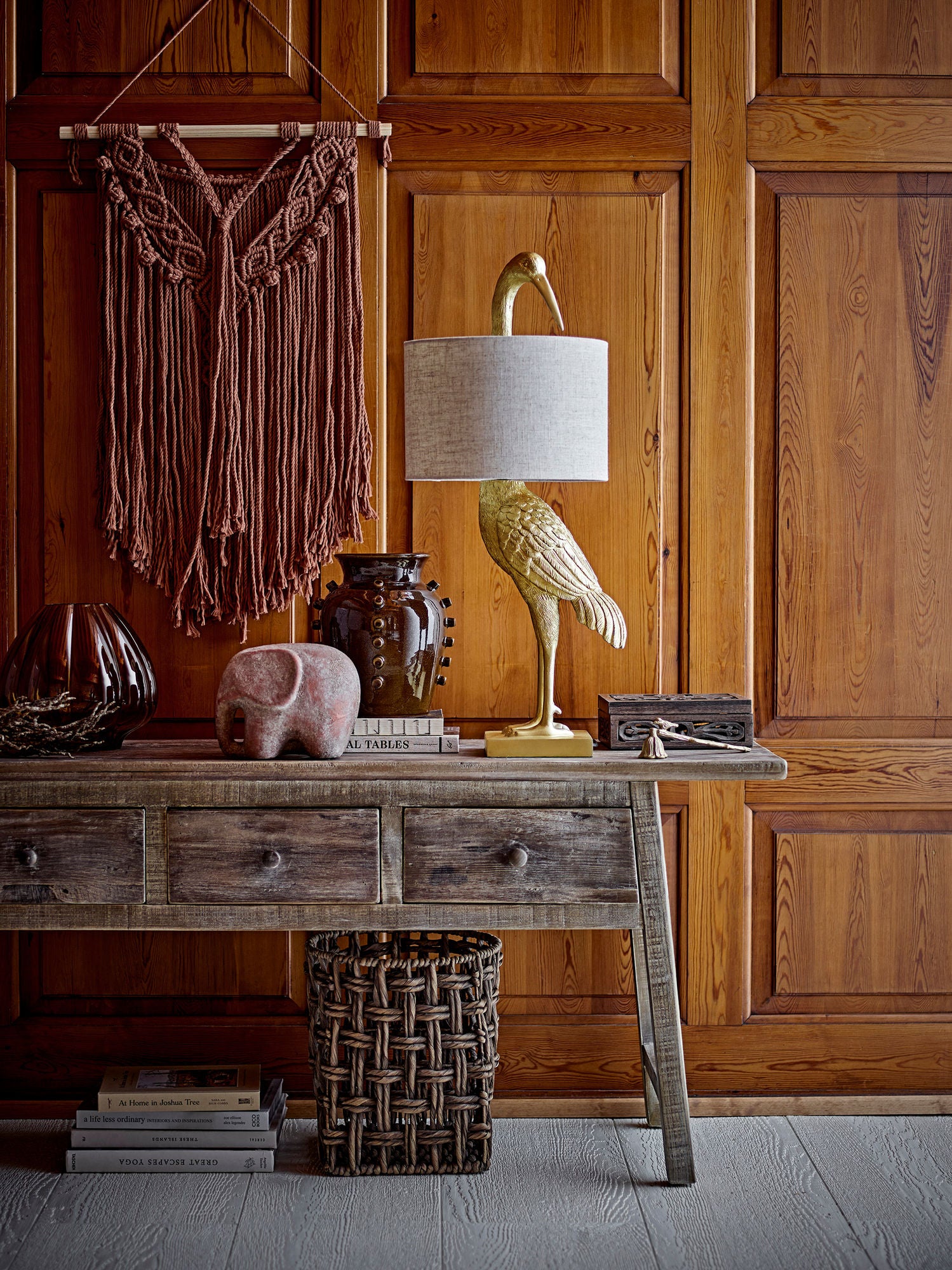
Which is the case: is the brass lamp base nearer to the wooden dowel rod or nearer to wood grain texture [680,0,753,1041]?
wood grain texture [680,0,753,1041]

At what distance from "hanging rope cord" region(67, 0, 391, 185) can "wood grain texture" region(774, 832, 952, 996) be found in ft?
5.35

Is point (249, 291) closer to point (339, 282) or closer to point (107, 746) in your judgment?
point (339, 282)

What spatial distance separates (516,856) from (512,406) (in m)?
0.75

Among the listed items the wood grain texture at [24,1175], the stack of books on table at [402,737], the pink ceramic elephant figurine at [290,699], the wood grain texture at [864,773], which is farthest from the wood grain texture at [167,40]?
the wood grain texture at [24,1175]

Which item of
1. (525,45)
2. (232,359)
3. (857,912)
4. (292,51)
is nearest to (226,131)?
(292,51)

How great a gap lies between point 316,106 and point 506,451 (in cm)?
92

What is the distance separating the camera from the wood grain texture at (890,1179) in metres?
1.99

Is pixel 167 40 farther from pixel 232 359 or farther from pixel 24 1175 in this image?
pixel 24 1175

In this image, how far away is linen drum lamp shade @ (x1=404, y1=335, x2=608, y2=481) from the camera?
2041 millimetres

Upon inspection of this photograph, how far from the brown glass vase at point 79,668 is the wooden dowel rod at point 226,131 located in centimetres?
95

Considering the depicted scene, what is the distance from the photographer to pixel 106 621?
2.21 meters

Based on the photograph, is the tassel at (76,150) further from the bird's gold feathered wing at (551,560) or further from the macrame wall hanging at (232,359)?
the bird's gold feathered wing at (551,560)

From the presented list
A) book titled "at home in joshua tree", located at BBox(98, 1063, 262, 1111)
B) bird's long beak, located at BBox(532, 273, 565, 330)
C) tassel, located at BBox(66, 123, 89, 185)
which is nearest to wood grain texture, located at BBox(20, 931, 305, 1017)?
book titled "at home in joshua tree", located at BBox(98, 1063, 262, 1111)

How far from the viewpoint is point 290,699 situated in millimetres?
2045
